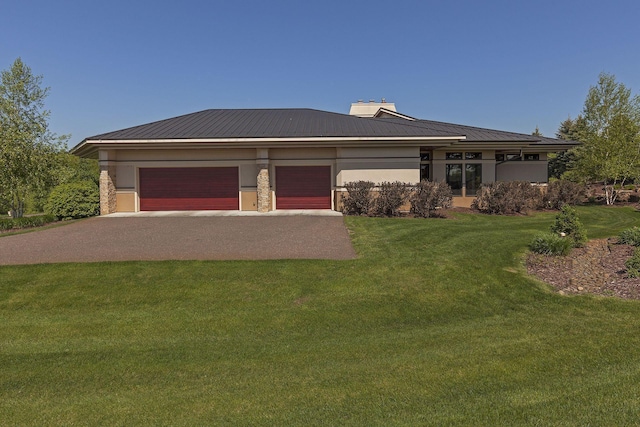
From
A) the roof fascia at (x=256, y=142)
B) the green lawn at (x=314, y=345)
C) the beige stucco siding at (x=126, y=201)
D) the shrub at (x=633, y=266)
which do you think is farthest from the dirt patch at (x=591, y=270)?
the beige stucco siding at (x=126, y=201)

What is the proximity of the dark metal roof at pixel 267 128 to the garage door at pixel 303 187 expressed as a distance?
6.44 ft

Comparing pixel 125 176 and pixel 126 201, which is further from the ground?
pixel 125 176

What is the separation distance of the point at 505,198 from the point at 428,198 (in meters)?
4.26

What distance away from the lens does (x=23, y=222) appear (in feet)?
50.1

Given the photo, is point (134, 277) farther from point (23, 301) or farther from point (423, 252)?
point (423, 252)

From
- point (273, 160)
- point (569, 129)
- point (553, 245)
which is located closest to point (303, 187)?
point (273, 160)

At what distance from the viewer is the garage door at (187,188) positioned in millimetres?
18719

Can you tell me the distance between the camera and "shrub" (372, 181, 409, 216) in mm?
15617

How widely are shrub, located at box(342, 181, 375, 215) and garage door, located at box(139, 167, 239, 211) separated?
19.9 feet

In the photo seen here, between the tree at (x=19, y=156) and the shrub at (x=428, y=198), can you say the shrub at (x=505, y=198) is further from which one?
the tree at (x=19, y=156)

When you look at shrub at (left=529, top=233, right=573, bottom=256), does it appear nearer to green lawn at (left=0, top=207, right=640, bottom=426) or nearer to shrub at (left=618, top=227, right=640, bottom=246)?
green lawn at (left=0, top=207, right=640, bottom=426)

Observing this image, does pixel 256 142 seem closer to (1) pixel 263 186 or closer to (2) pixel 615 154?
(1) pixel 263 186

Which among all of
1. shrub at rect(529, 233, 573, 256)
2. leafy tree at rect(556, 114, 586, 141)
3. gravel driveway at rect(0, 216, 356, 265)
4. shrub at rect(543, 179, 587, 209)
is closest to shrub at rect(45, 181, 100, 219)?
gravel driveway at rect(0, 216, 356, 265)

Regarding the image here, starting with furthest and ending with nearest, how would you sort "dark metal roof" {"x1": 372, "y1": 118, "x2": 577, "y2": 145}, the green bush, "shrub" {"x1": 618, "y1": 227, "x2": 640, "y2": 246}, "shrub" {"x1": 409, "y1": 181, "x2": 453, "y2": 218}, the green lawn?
"dark metal roof" {"x1": 372, "y1": 118, "x2": 577, "y2": 145}, "shrub" {"x1": 409, "y1": 181, "x2": 453, "y2": 218}, the green bush, "shrub" {"x1": 618, "y1": 227, "x2": 640, "y2": 246}, the green lawn
